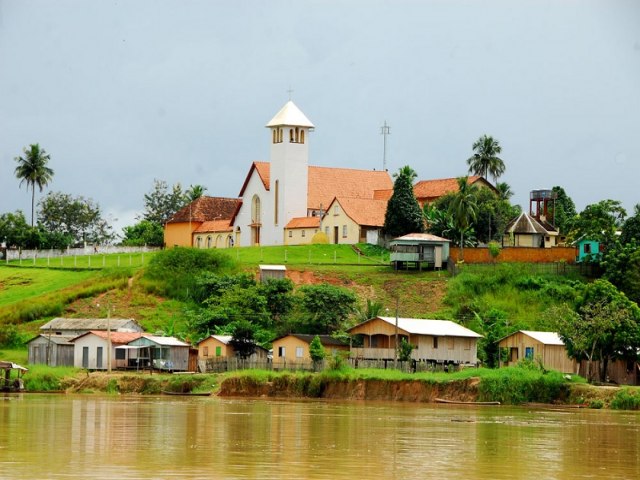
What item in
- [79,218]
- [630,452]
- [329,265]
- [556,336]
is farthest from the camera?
[79,218]

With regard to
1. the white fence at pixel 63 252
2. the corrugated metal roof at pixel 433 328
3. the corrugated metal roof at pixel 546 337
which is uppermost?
the white fence at pixel 63 252

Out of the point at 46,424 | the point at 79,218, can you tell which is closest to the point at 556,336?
the point at 46,424

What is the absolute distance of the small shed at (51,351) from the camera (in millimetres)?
75750

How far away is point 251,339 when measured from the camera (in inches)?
3014

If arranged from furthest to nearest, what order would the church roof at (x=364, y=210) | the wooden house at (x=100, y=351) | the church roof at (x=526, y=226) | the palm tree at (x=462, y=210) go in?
the church roof at (x=364, y=210) → the church roof at (x=526, y=226) → the palm tree at (x=462, y=210) → the wooden house at (x=100, y=351)

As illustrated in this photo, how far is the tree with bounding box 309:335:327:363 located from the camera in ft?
231

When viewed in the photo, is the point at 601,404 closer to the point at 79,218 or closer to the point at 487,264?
the point at 487,264

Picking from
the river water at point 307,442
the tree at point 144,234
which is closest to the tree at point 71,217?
the tree at point 144,234

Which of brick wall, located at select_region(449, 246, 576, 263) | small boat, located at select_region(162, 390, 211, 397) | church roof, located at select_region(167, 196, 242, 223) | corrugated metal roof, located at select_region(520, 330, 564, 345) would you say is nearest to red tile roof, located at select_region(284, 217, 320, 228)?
church roof, located at select_region(167, 196, 242, 223)

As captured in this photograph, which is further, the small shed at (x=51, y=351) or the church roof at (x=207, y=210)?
the church roof at (x=207, y=210)

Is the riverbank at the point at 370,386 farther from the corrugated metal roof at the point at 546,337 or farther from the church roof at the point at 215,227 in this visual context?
the church roof at the point at 215,227

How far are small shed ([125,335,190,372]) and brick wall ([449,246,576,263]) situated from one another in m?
25.5

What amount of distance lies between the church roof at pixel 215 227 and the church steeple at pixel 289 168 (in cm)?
640

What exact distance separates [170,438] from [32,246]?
78840mm
